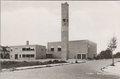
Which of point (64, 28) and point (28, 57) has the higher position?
point (64, 28)

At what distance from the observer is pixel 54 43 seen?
288 feet

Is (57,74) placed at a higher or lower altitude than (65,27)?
lower

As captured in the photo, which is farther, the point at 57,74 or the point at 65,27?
the point at 65,27

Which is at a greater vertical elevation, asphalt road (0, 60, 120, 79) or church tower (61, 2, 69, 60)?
church tower (61, 2, 69, 60)

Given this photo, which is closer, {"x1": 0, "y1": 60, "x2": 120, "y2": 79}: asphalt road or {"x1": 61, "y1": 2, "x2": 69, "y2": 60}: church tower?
{"x1": 0, "y1": 60, "x2": 120, "y2": 79}: asphalt road

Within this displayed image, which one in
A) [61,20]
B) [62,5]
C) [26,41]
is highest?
[62,5]

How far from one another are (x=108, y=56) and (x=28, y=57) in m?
39.7

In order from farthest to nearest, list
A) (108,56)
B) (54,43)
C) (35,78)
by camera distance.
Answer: (108,56)
(54,43)
(35,78)

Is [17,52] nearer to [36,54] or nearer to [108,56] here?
[36,54]

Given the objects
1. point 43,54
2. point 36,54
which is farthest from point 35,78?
point 43,54

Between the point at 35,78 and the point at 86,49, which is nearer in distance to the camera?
the point at 35,78

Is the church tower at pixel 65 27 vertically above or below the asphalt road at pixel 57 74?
above

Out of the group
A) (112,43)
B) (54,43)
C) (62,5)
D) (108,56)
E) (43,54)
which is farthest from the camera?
(108,56)

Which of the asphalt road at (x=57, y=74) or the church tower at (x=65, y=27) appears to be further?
the church tower at (x=65, y=27)
